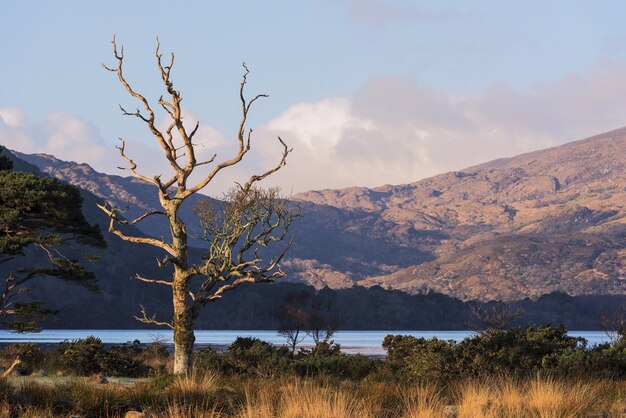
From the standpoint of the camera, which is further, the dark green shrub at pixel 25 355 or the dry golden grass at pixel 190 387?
the dark green shrub at pixel 25 355

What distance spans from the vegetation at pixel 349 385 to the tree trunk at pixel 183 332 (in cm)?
89

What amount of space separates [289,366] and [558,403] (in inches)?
943

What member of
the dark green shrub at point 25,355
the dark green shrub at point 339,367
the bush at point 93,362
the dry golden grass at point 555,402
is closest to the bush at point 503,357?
the dark green shrub at point 339,367

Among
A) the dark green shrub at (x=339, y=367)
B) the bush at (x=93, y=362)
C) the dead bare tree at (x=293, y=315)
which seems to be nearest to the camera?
the bush at (x=93, y=362)

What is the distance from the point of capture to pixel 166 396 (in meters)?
18.4

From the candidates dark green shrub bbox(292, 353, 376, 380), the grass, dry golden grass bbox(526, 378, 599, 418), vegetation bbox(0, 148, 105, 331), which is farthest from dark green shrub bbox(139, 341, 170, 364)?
dry golden grass bbox(526, 378, 599, 418)

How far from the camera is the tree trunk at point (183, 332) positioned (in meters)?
26.9

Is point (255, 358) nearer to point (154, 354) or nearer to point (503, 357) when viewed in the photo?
point (154, 354)

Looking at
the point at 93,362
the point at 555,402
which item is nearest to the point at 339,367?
the point at 93,362

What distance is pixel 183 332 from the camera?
26.9 metres

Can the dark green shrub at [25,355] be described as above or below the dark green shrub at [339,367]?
above

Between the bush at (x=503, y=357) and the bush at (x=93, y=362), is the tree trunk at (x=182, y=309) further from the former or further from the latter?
the bush at (x=93, y=362)

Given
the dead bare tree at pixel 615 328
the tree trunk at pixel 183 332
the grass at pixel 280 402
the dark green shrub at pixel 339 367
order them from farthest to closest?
the dead bare tree at pixel 615 328 < the dark green shrub at pixel 339 367 < the tree trunk at pixel 183 332 < the grass at pixel 280 402

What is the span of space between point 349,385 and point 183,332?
5.10m
